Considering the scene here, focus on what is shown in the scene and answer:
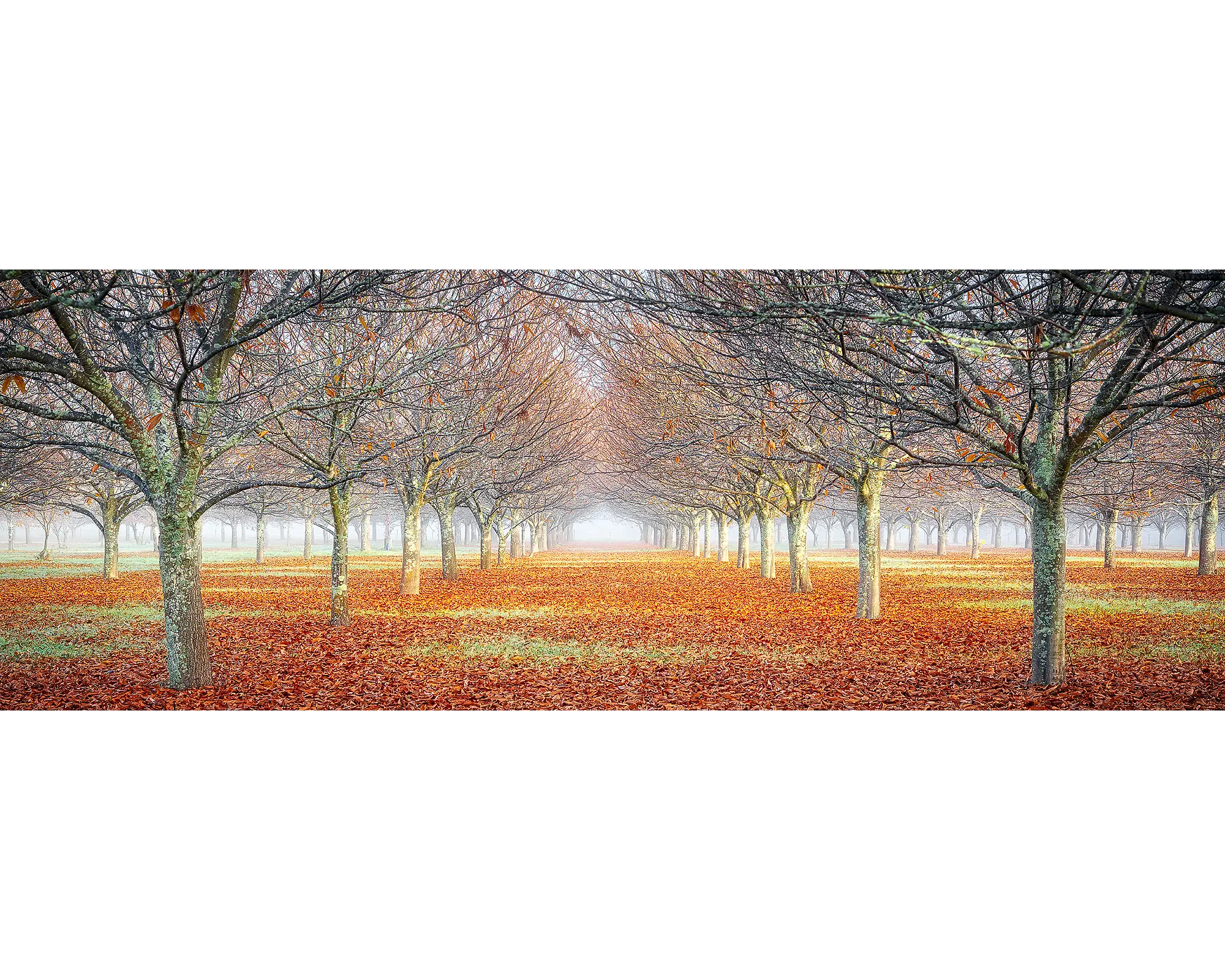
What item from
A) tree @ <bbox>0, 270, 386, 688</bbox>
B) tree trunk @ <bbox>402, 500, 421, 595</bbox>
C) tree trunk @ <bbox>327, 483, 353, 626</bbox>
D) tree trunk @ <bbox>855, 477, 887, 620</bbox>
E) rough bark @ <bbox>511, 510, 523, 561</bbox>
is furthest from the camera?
rough bark @ <bbox>511, 510, 523, 561</bbox>

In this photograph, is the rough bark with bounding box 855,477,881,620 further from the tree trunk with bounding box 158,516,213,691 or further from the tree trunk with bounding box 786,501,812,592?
the tree trunk with bounding box 158,516,213,691

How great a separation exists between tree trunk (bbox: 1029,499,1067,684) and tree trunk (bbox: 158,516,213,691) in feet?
27.8

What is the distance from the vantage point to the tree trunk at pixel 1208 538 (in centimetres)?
1669

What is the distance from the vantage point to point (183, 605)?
720cm

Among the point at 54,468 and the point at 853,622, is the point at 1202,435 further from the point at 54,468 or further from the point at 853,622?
the point at 54,468

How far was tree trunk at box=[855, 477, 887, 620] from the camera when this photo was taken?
1202 centimetres

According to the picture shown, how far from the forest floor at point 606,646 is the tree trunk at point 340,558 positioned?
409mm

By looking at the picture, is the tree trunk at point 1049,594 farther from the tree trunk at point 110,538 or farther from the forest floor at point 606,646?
the tree trunk at point 110,538

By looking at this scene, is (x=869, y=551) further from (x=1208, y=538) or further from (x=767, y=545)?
(x=1208, y=538)

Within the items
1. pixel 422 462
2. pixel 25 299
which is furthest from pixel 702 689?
pixel 422 462

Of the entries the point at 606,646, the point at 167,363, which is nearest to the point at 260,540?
the point at 167,363

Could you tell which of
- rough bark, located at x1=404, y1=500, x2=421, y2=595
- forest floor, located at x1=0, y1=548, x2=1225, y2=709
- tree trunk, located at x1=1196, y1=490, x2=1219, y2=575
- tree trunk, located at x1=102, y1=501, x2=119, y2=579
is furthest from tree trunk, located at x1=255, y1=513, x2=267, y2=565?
tree trunk, located at x1=1196, y1=490, x2=1219, y2=575

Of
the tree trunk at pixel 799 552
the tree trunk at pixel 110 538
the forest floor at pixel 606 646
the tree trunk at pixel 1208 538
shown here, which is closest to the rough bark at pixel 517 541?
the forest floor at pixel 606 646
